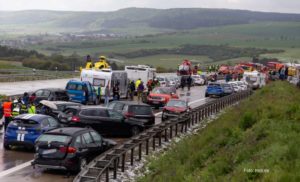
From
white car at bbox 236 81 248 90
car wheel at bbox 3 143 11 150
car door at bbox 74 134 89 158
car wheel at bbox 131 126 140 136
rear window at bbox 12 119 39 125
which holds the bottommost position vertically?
white car at bbox 236 81 248 90

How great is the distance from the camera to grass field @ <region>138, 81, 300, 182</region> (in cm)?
1198

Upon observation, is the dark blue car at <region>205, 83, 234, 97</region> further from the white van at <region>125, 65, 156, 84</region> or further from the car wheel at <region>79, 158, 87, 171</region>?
the car wheel at <region>79, 158, 87, 171</region>

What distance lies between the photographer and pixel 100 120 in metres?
25.3

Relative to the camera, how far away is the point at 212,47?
179875 millimetres

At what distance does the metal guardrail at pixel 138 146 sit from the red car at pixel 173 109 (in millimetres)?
1057

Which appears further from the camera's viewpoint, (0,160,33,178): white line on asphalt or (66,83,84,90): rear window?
(66,83,84,90): rear window

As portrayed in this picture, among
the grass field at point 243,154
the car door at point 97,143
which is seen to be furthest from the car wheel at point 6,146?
the grass field at point 243,154

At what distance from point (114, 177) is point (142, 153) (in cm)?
485

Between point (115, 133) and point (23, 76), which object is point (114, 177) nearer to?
point (115, 133)

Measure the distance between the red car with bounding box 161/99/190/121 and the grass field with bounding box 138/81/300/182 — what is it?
9.44 metres

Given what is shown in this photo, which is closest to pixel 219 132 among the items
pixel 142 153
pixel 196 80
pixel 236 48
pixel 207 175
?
pixel 142 153

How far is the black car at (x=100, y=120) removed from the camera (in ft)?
82.1

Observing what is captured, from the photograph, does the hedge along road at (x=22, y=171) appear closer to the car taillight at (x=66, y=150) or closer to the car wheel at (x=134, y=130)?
the car taillight at (x=66, y=150)

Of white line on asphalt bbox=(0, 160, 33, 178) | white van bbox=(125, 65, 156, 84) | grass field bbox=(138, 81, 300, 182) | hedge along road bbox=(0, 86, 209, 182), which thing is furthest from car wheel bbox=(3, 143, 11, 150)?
white van bbox=(125, 65, 156, 84)
